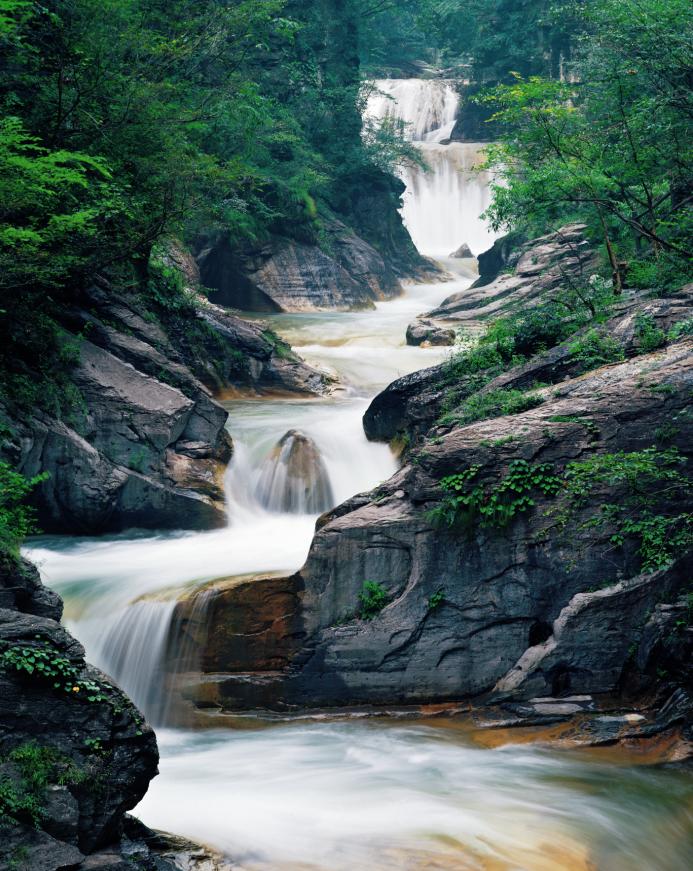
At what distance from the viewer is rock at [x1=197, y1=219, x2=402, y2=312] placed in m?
26.6

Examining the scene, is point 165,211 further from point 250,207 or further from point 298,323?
point 250,207

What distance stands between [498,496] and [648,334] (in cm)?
313

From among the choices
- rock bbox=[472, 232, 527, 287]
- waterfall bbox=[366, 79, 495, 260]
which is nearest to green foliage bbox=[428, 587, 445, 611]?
rock bbox=[472, 232, 527, 287]

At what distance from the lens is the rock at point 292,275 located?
87.1ft

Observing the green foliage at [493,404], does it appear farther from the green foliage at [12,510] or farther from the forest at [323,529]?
the green foliage at [12,510]

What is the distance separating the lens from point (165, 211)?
45.2ft

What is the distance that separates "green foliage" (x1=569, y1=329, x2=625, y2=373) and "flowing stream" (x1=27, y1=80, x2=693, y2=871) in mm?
4416

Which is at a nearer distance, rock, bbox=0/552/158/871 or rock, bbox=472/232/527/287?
rock, bbox=0/552/158/871

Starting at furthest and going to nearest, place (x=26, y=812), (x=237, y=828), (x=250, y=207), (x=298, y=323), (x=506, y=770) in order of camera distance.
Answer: (x=250, y=207) < (x=298, y=323) < (x=506, y=770) < (x=237, y=828) < (x=26, y=812)

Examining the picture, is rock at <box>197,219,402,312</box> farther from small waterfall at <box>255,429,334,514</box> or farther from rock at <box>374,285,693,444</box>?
rock at <box>374,285,693,444</box>

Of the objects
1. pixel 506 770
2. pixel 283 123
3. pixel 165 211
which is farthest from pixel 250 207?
pixel 506 770

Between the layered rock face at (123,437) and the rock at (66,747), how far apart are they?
18.9 ft

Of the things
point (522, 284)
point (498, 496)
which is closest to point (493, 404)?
point (498, 496)

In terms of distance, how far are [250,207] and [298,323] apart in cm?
473
